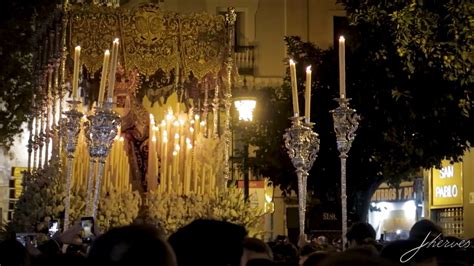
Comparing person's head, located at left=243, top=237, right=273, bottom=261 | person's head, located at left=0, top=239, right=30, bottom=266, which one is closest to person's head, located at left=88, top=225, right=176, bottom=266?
person's head, located at left=0, top=239, right=30, bottom=266

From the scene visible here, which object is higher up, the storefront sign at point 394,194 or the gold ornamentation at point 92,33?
the gold ornamentation at point 92,33

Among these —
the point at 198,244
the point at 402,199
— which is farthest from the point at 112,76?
the point at 402,199

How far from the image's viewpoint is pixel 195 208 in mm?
12359

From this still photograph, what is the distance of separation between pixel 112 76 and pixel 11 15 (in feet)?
47.9

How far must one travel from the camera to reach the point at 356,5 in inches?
670

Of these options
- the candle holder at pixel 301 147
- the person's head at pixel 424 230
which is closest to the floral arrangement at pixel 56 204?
the candle holder at pixel 301 147

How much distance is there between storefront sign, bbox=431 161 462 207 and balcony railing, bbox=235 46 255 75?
659 centimetres

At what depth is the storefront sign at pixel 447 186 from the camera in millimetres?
24250

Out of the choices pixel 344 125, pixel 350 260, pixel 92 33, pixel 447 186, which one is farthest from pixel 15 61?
pixel 350 260

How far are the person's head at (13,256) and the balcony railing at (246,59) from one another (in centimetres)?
2270

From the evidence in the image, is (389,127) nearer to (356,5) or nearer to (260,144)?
(356,5)

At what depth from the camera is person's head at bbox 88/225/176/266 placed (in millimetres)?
3127

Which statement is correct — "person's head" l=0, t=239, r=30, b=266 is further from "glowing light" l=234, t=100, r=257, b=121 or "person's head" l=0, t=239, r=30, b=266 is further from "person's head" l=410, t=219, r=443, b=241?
"glowing light" l=234, t=100, r=257, b=121

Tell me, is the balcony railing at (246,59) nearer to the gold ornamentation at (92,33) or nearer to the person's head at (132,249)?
the gold ornamentation at (92,33)
